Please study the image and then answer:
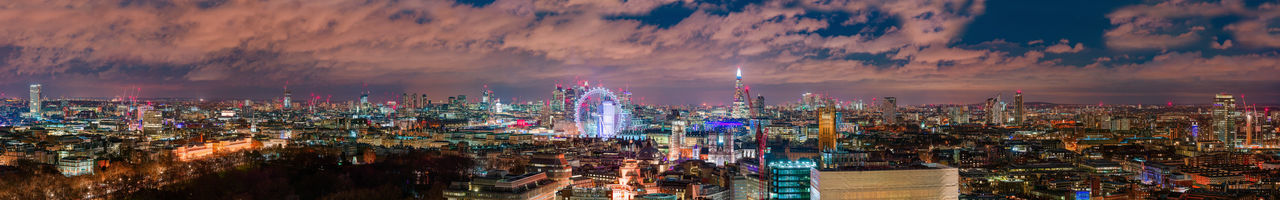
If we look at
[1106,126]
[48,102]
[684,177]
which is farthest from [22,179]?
[1106,126]

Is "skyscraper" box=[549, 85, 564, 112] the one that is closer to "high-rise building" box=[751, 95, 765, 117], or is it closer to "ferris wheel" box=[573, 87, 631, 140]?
"ferris wheel" box=[573, 87, 631, 140]

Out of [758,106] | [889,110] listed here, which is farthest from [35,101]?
[889,110]

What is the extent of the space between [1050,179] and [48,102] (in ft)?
211

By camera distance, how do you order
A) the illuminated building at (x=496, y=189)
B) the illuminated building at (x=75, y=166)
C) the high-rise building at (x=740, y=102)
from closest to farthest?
1. the illuminated building at (x=496, y=189)
2. the illuminated building at (x=75, y=166)
3. the high-rise building at (x=740, y=102)

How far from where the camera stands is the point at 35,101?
185 feet

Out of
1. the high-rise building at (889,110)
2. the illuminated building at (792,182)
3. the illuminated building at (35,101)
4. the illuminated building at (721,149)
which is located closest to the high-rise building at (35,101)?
the illuminated building at (35,101)

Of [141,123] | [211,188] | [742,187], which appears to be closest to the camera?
[211,188]

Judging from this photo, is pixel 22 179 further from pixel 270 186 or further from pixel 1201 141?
pixel 1201 141

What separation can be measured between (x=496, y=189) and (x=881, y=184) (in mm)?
12761

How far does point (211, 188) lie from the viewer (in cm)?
2383

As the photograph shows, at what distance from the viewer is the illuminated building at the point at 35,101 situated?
5597cm

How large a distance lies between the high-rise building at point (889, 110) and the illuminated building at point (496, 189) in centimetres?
5391

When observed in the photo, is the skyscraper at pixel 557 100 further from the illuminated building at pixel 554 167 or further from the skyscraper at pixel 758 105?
the illuminated building at pixel 554 167

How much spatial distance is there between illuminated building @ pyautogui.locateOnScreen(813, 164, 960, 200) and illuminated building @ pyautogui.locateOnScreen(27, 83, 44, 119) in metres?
60.0
